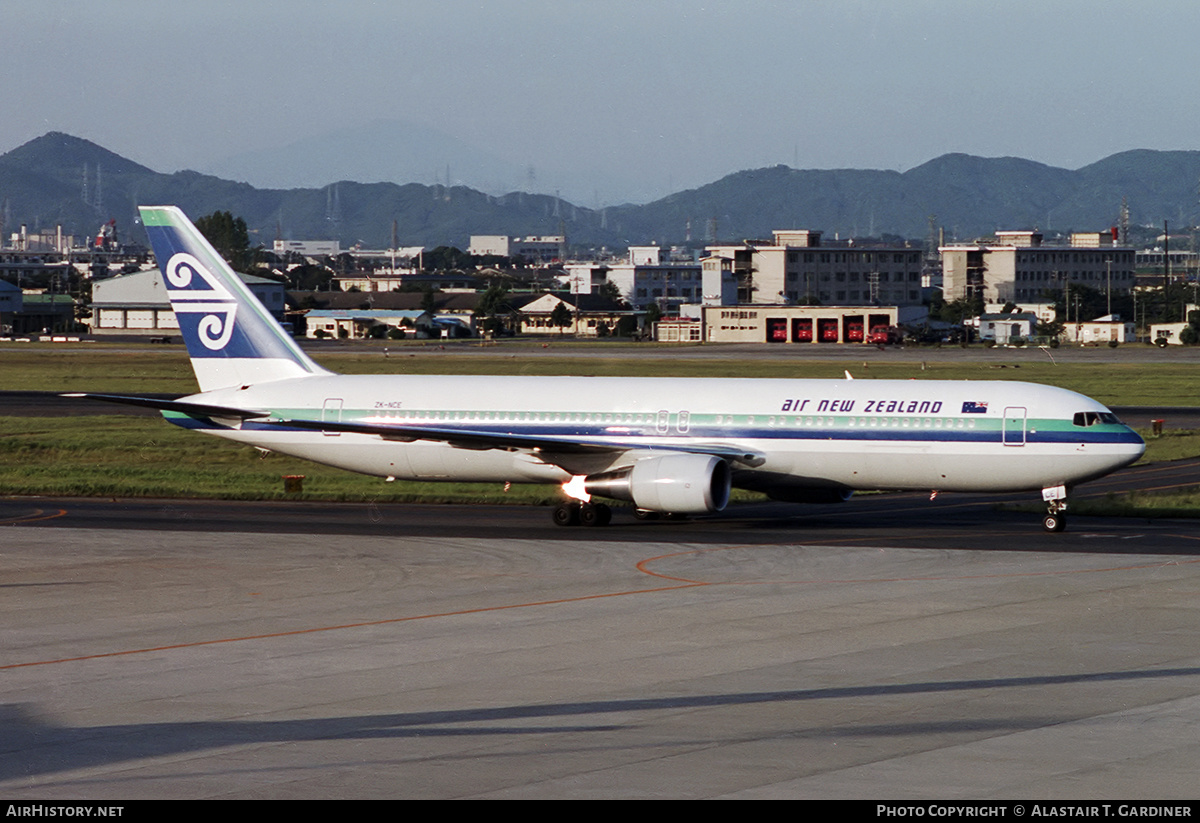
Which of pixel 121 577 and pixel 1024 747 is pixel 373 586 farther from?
pixel 1024 747

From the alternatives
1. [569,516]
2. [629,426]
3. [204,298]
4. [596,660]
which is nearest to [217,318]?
[204,298]

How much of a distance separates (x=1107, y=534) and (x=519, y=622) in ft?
61.7

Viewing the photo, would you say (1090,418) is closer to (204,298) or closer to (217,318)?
(217,318)

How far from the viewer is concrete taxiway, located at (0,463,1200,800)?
16.9m

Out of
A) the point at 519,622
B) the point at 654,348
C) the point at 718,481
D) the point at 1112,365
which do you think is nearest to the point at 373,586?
the point at 519,622

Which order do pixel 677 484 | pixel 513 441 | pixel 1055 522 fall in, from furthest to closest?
pixel 513 441
pixel 1055 522
pixel 677 484

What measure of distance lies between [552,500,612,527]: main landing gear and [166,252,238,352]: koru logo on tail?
1239 cm

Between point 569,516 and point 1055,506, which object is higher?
point 1055,506

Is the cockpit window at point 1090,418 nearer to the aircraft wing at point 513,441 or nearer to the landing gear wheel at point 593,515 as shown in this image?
the aircraft wing at point 513,441

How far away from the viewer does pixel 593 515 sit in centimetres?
4044

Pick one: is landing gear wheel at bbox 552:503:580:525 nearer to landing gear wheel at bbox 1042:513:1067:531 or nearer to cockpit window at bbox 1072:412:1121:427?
landing gear wheel at bbox 1042:513:1067:531

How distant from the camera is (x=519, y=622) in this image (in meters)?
27.0

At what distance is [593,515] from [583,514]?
0.99ft
